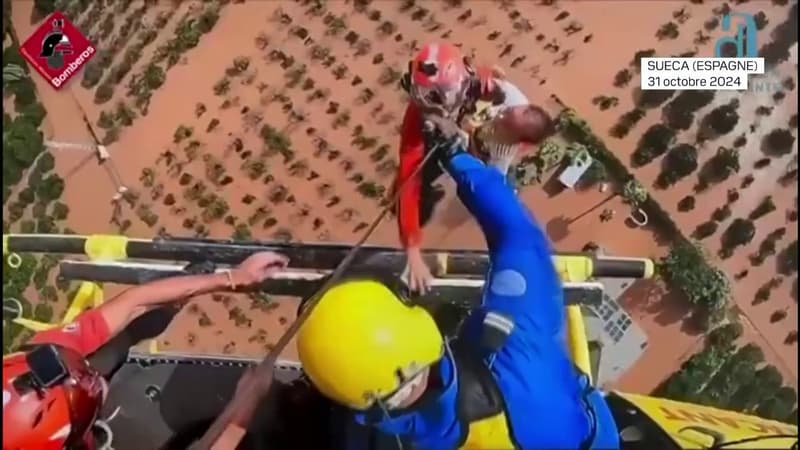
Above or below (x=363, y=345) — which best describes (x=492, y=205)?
above

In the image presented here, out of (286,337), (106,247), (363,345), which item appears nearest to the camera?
(363,345)

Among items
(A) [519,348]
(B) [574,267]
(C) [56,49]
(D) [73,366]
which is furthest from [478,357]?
(C) [56,49]

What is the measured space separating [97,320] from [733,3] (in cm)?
70

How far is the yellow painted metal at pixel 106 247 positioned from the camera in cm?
101

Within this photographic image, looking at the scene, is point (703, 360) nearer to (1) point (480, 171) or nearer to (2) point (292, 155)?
(1) point (480, 171)

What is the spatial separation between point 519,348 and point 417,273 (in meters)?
0.11

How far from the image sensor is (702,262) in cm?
101

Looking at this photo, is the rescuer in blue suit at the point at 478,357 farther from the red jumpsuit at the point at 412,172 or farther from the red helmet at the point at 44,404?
the red helmet at the point at 44,404

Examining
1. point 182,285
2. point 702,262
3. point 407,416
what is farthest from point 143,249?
point 702,262

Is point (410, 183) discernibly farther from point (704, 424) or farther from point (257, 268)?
point (704, 424)

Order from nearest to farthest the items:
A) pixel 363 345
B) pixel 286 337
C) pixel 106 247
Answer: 1. pixel 363 345
2. pixel 286 337
3. pixel 106 247

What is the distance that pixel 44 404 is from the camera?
A: 87cm

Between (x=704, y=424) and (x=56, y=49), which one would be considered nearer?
(x=704, y=424)

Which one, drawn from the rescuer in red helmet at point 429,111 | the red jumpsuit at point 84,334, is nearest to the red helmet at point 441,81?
the rescuer in red helmet at point 429,111
